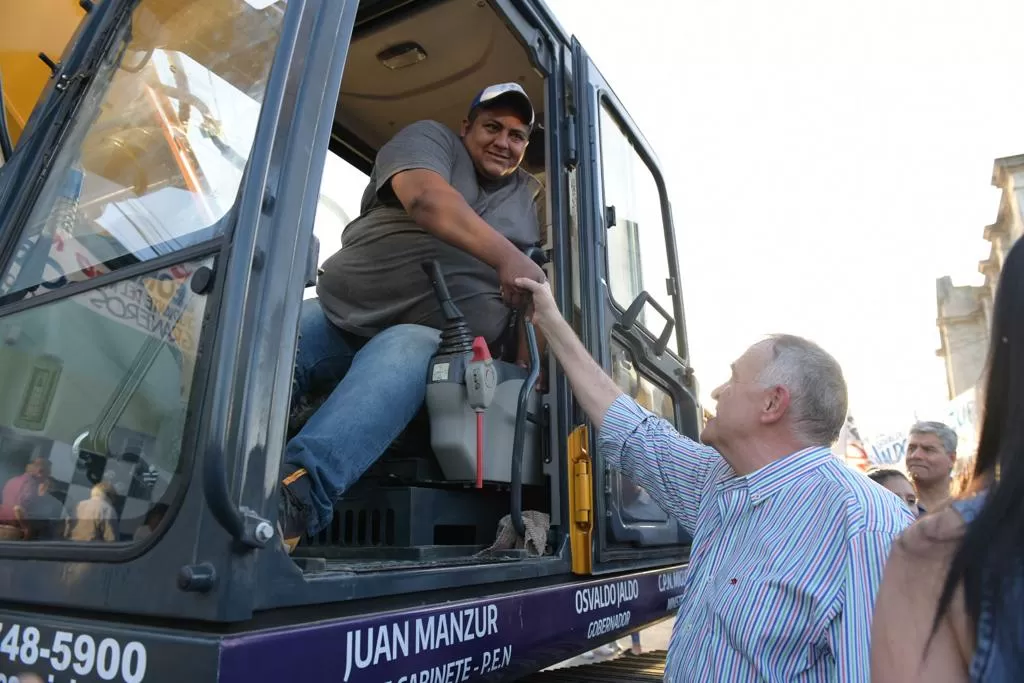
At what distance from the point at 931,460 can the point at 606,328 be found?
2.62 m

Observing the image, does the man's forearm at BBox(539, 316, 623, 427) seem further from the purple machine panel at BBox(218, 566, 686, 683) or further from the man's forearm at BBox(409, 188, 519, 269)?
the purple machine panel at BBox(218, 566, 686, 683)

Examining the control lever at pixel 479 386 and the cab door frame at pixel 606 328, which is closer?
the control lever at pixel 479 386

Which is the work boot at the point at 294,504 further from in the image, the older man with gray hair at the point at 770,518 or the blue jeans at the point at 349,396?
the older man with gray hair at the point at 770,518

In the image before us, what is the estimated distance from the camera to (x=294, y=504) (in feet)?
4.75

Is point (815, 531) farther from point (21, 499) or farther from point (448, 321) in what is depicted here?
point (21, 499)

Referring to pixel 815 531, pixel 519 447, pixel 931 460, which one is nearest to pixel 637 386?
pixel 519 447

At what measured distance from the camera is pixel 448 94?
3.05 m

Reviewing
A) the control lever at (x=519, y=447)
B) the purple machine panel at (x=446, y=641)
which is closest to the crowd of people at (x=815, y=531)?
the control lever at (x=519, y=447)

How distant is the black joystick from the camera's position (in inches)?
80.2

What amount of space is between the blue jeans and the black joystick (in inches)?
1.7

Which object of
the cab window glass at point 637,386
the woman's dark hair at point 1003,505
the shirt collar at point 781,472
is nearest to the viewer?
the woman's dark hair at point 1003,505

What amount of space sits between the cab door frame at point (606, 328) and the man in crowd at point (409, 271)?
21 cm

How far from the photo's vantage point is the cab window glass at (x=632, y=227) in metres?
2.66

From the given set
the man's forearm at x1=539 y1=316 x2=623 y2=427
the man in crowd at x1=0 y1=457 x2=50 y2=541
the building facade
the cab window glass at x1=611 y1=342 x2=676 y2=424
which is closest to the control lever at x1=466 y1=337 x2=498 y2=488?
the man's forearm at x1=539 y1=316 x2=623 y2=427
